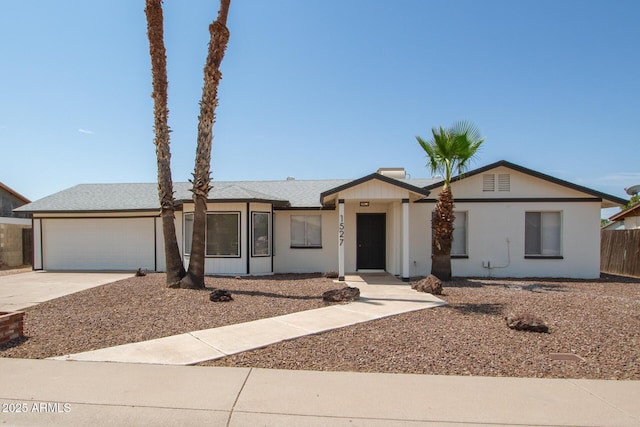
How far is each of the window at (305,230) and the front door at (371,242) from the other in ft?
5.31

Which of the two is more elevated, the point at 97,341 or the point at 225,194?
the point at 225,194

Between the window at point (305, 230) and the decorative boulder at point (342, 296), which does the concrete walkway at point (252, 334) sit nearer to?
the decorative boulder at point (342, 296)

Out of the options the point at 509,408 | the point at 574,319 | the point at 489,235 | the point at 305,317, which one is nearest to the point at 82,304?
the point at 305,317

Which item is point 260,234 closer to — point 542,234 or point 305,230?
point 305,230

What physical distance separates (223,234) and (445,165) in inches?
312

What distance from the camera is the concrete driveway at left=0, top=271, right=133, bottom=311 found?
930 cm

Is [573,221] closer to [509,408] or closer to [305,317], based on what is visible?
[305,317]

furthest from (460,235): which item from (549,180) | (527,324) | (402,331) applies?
(402,331)

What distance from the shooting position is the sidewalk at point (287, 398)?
3738 mm

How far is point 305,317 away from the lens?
757 cm

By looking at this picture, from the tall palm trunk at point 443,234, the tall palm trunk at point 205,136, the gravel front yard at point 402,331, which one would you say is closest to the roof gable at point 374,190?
the tall palm trunk at point 443,234

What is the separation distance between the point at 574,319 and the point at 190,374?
6.86 metres

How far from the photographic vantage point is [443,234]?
12031mm

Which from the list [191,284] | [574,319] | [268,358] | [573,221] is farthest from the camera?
[573,221]
